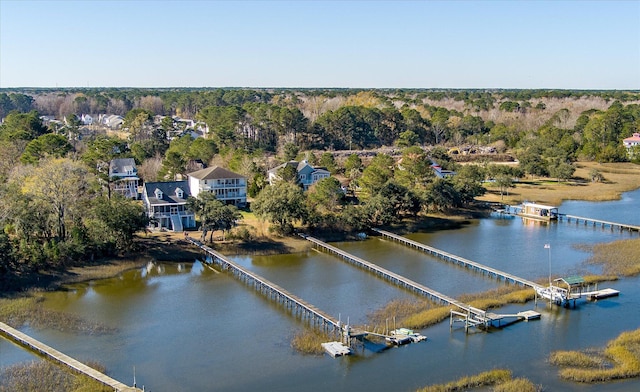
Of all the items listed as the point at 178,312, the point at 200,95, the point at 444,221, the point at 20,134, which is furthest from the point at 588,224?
the point at 200,95

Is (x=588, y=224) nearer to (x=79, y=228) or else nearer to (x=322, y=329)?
(x=322, y=329)

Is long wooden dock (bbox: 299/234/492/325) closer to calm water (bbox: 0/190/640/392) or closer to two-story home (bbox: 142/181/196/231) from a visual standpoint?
calm water (bbox: 0/190/640/392)

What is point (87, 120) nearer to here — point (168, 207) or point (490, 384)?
point (168, 207)

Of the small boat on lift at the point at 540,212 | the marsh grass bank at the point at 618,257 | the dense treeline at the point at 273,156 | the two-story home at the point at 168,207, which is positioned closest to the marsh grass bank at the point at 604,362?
the marsh grass bank at the point at 618,257

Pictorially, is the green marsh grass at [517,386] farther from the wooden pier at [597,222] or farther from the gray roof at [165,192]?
the wooden pier at [597,222]

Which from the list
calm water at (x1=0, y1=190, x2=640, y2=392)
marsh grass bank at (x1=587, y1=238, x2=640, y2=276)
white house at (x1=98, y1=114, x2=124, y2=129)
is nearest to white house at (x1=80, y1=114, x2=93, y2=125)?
white house at (x1=98, y1=114, x2=124, y2=129)

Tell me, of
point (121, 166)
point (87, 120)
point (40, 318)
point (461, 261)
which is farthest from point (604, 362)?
point (87, 120)

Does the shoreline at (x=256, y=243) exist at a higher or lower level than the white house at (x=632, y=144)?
lower
